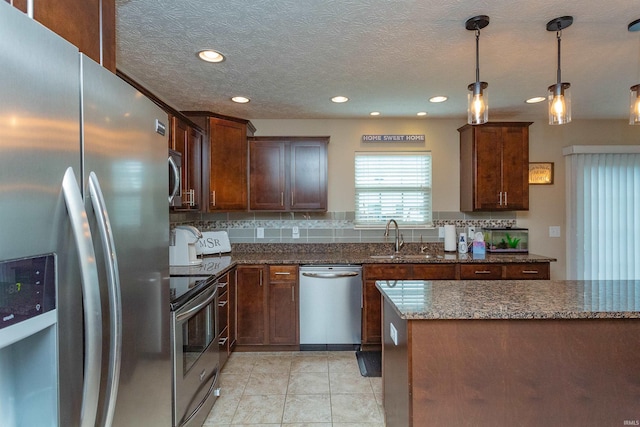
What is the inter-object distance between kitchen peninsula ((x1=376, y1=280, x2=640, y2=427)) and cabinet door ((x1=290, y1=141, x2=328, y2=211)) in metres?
2.21

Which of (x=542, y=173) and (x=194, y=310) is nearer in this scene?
(x=194, y=310)

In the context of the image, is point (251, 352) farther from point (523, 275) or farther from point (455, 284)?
point (523, 275)

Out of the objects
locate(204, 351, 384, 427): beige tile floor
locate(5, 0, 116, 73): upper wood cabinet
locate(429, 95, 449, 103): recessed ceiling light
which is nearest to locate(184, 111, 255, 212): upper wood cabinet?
locate(204, 351, 384, 427): beige tile floor

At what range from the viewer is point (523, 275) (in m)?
3.24

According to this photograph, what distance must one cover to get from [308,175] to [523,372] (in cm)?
260

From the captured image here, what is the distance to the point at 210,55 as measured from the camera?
2273 millimetres

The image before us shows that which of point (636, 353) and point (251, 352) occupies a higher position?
point (636, 353)

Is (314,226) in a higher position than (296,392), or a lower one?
higher

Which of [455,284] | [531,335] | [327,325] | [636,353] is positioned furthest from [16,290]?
[327,325]

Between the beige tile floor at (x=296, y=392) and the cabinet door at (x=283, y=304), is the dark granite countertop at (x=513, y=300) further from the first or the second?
the cabinet door at (x=283, y=304)

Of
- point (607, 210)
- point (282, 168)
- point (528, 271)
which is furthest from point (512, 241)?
point (282, 168)

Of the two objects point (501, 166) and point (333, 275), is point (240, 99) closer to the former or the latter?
point (333, 275)

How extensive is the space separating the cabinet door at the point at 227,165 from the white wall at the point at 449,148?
46 centimetres

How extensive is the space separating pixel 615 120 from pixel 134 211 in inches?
198
